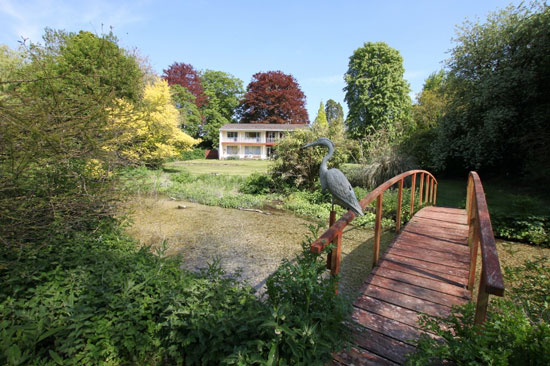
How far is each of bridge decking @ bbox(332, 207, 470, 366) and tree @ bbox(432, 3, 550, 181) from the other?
7.25 m

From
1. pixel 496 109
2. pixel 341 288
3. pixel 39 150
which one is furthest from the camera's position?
pixel 496 109

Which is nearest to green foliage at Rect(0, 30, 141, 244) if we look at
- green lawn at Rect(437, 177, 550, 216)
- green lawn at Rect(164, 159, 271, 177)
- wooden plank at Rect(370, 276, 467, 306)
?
wooden plank at Rect(370, 276, 467, 306)

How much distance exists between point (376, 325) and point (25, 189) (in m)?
4.10

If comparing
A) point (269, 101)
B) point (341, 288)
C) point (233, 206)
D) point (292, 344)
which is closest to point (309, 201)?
point (233, 206)

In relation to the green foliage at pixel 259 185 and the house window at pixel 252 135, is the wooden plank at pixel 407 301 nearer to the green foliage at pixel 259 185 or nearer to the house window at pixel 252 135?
the green foliage at pixel 259 185

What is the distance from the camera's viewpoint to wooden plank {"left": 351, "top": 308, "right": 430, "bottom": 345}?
2.09 m

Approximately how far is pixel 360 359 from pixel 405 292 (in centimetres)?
110

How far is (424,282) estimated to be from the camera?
286cm

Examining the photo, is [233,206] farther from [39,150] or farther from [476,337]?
[476,337]

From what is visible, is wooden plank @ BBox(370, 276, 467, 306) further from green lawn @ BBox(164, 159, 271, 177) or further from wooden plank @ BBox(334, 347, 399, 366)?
green lawn @ BBox(164, 159, 271, 177)

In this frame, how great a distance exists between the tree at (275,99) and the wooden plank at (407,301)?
39.7 meters

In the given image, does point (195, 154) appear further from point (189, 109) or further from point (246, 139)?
point (246, 139)

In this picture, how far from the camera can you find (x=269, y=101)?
135ft

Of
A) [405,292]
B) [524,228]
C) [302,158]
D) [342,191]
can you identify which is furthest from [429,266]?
[302,158]
